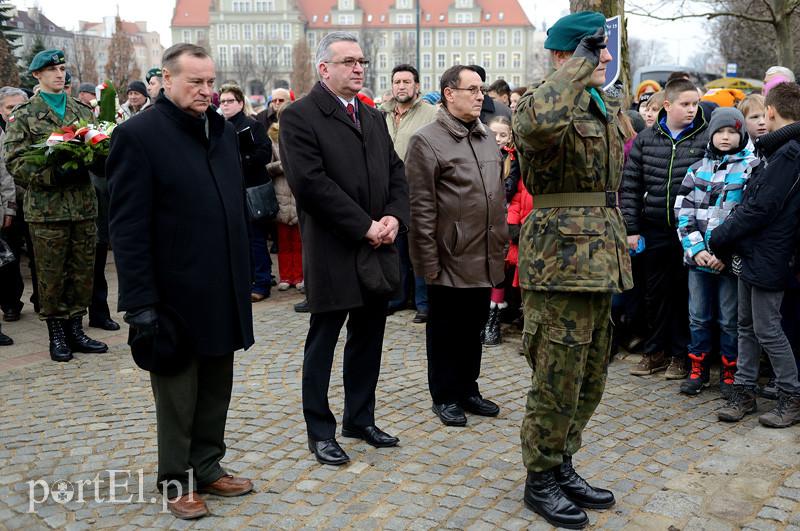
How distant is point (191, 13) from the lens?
105m

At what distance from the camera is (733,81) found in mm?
21969

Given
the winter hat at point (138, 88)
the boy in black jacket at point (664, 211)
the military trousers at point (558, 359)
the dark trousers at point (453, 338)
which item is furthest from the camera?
the winter hat at point (138, 88)

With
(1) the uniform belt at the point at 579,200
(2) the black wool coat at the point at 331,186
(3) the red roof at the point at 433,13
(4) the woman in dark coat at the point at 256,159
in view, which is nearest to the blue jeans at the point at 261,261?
(4) the woman in dark coat at the point at 256,159

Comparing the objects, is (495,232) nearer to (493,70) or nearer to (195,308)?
(195,308)

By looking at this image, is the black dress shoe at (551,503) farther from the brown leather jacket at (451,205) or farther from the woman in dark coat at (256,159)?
the woman in dark coat at (256,159)

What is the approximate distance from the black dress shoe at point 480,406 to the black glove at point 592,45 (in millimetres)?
2531

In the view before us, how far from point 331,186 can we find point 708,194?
111 inches

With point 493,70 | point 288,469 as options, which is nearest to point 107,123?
point 288,469

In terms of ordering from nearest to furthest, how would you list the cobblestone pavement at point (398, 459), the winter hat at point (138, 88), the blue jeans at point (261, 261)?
1. the cobblestone pavement at point (398, 459)
2. the blue jeans at point (261, 261)
3. the winter hat at point (138, 88)

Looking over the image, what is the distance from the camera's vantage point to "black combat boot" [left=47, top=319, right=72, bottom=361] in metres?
6.65

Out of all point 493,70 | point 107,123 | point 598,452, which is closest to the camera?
point 598,452

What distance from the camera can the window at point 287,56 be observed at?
102500mm

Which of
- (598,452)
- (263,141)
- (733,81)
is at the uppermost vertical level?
(733,81)

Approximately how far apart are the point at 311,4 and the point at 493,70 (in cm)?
2656
